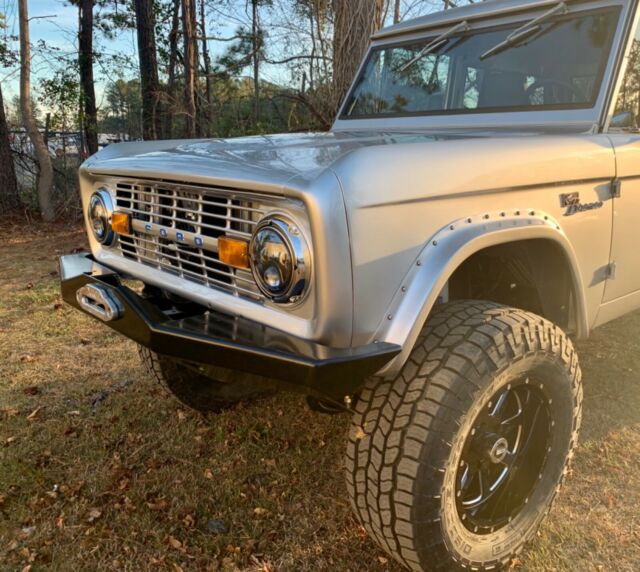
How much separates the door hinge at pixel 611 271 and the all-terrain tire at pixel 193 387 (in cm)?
169

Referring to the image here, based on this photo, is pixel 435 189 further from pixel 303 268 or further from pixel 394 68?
pixel 394 68

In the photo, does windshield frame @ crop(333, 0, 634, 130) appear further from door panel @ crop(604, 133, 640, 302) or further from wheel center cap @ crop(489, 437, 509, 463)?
wheel center cap @ crop(489, 437, 509, 463)

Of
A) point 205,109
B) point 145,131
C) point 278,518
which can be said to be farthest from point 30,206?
point 278,518

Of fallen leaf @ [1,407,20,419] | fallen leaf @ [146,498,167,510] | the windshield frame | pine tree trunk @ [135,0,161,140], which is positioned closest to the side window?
the windshield frame

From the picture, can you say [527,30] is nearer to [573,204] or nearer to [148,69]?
[573,204]

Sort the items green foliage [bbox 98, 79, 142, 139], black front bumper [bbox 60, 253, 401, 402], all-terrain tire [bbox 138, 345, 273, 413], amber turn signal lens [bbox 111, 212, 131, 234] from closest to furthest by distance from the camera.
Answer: black front bumper [bbox 60, 253, 401, 402], amber turn signal lens [bbox 111, 212, 131, 234], all-terrain tire [bbox 138, 345, 273, 413], green foliage [bbox 98, 79, 142, 139]

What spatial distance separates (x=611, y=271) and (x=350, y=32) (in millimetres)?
4865

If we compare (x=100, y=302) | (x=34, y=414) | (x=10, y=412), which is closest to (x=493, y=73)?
(x=100, y=302)

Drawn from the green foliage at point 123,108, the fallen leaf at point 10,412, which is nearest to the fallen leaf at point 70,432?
the fallen leaf at point 10,412

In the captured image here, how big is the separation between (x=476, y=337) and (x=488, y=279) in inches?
26.2

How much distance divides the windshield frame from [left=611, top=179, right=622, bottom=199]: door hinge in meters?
0.28

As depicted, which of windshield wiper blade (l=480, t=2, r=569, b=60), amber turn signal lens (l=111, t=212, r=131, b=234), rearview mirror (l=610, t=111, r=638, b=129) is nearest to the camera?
amber turn signal lens (l=111, t=212, r=131, b=234)

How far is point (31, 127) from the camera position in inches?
342

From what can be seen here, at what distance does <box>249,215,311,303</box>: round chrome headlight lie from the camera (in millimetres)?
1587
